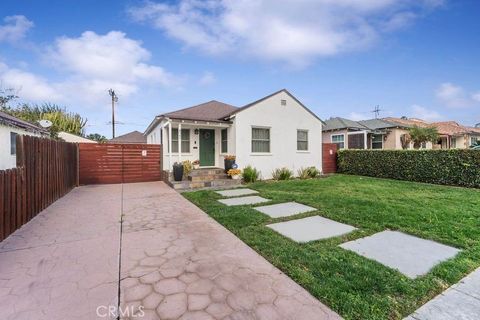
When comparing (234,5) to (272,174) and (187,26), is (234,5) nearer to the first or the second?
(187,26)

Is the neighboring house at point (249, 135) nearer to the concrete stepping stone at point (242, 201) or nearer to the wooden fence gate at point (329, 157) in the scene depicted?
the wooden fence gate at point (329, 157)

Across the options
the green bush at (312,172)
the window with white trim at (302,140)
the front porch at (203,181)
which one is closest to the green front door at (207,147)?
the front porch at (203,181)

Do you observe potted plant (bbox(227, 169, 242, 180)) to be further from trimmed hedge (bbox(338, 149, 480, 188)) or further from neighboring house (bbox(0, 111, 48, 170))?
neighboring house (bbox(0, 111, 48, 170))

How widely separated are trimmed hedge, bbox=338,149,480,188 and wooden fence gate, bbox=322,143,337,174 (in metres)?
1.09

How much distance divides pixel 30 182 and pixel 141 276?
428 centimetres

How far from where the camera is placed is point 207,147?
40.4ft

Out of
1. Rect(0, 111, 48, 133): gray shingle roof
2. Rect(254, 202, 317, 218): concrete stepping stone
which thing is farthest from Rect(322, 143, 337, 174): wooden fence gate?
Rect(0, 111, 48, 133): gray shingle roof

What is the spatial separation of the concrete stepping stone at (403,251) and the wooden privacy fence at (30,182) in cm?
574

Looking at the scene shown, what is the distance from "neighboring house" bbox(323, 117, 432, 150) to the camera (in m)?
18.6

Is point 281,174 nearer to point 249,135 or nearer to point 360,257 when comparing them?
point 249,135

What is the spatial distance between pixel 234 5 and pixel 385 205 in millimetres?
7999

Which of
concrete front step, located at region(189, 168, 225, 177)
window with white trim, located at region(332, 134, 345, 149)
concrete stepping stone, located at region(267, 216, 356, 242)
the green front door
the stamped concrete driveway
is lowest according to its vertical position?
the stamped concrete driveway

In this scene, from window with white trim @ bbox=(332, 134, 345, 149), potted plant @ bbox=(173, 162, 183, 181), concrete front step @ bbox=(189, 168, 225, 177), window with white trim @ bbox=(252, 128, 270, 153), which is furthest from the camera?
window with white trim @ bbox=(332, 134, 345, 149)

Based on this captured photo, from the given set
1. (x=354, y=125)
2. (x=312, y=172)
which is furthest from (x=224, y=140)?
(x=354, y=125)
